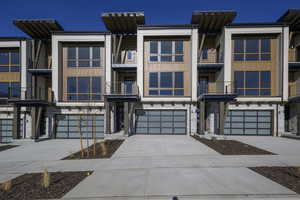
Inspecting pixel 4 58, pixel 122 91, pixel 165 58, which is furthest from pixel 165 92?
pixel 4 58

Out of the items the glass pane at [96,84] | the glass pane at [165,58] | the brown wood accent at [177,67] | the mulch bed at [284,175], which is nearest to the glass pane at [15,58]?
the glass pane at [96,84]

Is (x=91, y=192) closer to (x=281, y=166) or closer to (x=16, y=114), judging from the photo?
(x=281, y=166)

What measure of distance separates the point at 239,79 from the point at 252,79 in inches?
54.8

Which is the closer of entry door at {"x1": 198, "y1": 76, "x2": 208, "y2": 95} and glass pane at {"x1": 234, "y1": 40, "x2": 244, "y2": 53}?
glass pane at {"x1": 234, "y1": 40, "x2": 244, "y2": 53}

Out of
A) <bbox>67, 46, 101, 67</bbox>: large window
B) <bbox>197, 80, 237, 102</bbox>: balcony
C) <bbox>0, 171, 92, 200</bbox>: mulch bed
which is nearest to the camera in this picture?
<bbox>0, 171, 92, 200</bbox>: mulch bed

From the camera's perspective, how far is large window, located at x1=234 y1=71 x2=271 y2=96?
15.2m

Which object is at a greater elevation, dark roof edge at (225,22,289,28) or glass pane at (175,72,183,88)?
dark roof edge at (225,22,289,28)

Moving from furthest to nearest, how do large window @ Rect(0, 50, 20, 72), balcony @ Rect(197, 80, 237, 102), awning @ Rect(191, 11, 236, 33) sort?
1. large window @ Rect(0, 50, 20, 72)
2. awning @ Rect(191, 11, 236, 33)
3. balcony @ Rect(197, 80, 237, 102)

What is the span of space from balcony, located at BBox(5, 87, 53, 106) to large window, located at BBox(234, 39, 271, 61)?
68.0 ft

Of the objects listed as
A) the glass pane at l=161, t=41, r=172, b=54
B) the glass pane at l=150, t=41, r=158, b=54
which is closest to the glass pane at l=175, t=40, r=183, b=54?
the glass pane at l=161, t=41, r=172, b=54

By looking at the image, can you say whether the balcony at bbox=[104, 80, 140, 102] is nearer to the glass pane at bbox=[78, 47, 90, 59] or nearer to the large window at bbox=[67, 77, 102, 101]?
the large window at bbox=[67, 77, 102, 101]

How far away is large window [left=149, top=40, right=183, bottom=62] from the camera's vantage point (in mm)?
15836

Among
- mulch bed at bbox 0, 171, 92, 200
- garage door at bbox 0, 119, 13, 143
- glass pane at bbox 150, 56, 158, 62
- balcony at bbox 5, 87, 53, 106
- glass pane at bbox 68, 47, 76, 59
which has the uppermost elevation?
glass pane at bbox 68, 47, 76, 59

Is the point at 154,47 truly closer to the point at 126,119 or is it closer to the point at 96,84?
the point at 96,84
